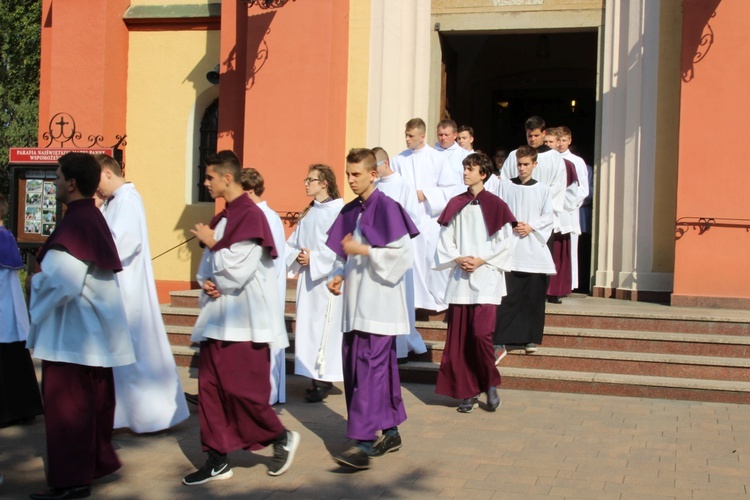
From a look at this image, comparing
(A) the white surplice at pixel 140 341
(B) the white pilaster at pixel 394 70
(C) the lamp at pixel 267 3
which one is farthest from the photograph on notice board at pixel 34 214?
(A) the white surplice at pixel 140 341

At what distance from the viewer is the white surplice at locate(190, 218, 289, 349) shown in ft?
19.6

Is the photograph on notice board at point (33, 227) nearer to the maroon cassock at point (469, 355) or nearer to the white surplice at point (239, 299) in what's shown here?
the maroon cassock at point (469, 355)

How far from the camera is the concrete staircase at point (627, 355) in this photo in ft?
28.7

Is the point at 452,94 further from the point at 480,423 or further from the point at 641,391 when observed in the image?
the point at 480,423

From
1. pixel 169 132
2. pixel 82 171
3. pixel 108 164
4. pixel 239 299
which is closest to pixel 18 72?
pixel 169 132

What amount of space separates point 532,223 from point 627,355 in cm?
154

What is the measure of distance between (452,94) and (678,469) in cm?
898

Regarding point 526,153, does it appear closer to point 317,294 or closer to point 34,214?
point 317,294

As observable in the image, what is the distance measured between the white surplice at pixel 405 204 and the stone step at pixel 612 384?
0.65ft

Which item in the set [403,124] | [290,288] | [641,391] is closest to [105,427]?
[641,391]

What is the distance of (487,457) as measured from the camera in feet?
21.5

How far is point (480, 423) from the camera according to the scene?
7.64 m

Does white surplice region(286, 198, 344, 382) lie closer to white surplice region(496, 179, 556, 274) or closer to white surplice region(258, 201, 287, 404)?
white surplice region(258, 201, 287, 404)

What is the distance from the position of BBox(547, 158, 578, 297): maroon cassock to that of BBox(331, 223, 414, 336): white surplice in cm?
478
